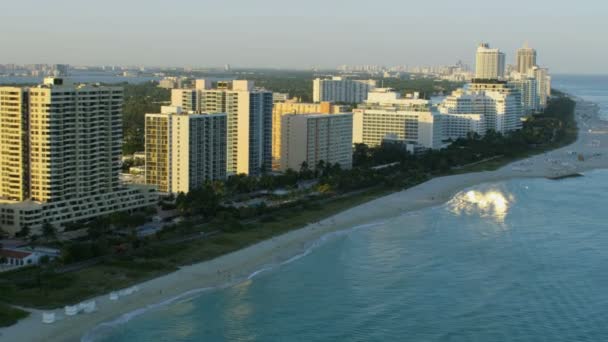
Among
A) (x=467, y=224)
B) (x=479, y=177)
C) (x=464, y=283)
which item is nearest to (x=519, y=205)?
(x=467, y=224)

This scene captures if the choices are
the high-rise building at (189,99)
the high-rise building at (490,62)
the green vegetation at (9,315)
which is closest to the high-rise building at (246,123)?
the high-rise building at (189,99)

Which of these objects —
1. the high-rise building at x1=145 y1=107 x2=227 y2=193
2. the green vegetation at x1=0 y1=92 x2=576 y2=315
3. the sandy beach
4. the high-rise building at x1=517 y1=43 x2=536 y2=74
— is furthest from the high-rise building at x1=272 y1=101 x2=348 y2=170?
the high-rise building at x1=517 y1=43 x2=536 y2=74

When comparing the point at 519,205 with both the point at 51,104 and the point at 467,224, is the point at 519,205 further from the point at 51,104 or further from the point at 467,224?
the point at 51,104

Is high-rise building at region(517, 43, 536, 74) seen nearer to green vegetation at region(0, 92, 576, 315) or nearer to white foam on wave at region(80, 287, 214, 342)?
green vegetation at region(0, 92, 576, 315)

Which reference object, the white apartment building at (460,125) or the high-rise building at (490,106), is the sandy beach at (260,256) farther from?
the high-rise building at (490,106)

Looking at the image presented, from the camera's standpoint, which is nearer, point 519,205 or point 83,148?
point 83,148

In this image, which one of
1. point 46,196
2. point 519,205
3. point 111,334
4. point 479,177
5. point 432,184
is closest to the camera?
point 111,334
